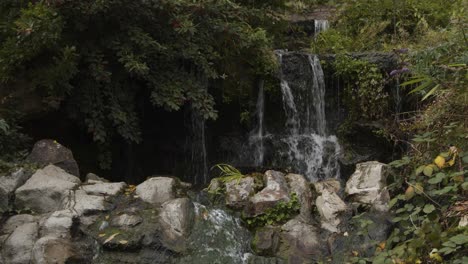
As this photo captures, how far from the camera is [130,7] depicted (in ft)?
20.9

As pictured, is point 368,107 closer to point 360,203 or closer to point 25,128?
point 360,203

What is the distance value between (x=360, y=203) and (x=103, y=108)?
140 inches

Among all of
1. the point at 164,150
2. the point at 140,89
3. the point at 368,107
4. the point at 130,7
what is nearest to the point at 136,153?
the point at 164,150

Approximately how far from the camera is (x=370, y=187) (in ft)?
16.5

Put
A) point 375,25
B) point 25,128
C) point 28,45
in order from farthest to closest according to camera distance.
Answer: point 375,25 < point 25,128 < point 28,45

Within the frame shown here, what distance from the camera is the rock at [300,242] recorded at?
4.60 m

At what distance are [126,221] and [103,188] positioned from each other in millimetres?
696

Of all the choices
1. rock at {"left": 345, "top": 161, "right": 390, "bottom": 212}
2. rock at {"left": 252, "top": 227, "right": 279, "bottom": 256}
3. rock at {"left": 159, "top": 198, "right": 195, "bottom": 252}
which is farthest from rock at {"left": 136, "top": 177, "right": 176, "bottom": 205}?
rock at {"left": 345, "top": 161, "right": 390, "bottom": 212}

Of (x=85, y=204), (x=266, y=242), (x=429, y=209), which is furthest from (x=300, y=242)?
(x=85, y=204)

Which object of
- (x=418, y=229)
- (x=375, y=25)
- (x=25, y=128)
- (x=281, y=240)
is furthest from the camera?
(x=375, y=25)

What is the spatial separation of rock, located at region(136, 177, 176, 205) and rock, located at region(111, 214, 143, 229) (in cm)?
33

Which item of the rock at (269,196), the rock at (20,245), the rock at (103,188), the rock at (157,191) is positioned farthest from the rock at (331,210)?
the rock at (20,245)

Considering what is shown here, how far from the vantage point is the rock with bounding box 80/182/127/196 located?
5.39 meters

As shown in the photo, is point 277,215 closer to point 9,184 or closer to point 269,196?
point 269,196
